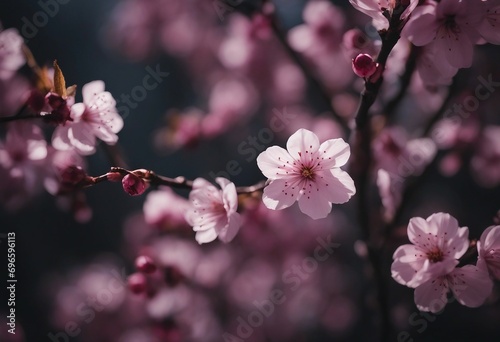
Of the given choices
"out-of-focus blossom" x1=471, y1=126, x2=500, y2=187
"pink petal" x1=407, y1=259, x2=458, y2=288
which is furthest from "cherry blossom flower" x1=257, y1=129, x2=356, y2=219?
"out-of-focus blossom" x1=471, y1=126, x2=500, y2=187

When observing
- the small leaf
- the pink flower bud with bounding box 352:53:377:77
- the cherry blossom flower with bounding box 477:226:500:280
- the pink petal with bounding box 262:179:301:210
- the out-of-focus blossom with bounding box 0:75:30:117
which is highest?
the pink flower bud with bounding box 352:53:377:77

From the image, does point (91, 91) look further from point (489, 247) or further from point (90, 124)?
point (489, 247)

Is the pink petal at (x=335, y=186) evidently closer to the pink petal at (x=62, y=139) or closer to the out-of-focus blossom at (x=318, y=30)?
the pink petal at (x=62, y=139)

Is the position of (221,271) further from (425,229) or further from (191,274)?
(425,229)

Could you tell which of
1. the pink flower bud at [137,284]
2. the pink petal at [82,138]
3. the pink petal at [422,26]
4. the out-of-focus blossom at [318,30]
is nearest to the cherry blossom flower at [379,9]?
the pink petal at [422,26]

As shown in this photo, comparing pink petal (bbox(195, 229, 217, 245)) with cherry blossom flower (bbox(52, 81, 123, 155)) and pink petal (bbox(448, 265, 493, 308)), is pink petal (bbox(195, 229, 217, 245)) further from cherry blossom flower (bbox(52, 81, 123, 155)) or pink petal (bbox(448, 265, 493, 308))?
pink petal (bbox(448, 265, 493, 308))

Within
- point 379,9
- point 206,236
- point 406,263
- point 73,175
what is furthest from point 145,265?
point 379,9
